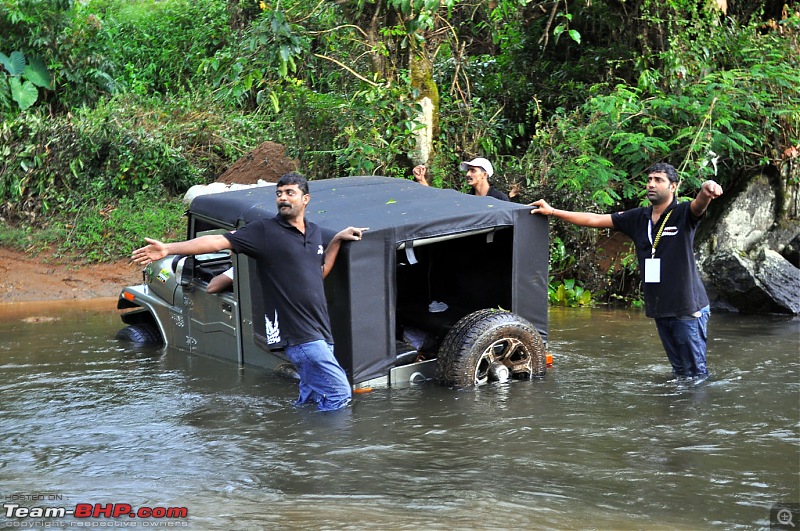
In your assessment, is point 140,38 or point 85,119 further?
point 140,38

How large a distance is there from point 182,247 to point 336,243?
1.06 metres

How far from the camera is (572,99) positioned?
13922mm

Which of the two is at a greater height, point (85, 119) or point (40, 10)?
point (40, 10)

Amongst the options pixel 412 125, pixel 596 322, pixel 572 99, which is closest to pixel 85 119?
pixel 412 125

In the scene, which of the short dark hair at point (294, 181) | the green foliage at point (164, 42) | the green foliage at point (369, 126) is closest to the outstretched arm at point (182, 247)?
the short dark hair at point (294, 181)

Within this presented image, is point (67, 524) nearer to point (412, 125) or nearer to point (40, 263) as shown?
point (412, 125)

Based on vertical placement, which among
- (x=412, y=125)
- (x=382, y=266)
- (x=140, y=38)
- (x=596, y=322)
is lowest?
(x=596, y=322)

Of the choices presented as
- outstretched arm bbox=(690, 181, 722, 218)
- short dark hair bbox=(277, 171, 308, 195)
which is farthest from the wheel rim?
short dark hair bbox=(277, 171, 308, 195)

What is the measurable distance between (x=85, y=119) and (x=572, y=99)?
7474mm

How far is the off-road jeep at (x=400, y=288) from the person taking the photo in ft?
22.0

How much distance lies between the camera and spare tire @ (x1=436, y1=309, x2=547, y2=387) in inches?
276

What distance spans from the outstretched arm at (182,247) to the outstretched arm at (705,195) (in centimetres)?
325

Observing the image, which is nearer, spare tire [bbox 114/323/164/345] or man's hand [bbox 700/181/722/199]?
man's hand [bbox 700/181/722/199]

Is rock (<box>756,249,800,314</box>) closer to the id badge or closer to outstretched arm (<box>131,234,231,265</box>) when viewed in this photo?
the id badge
